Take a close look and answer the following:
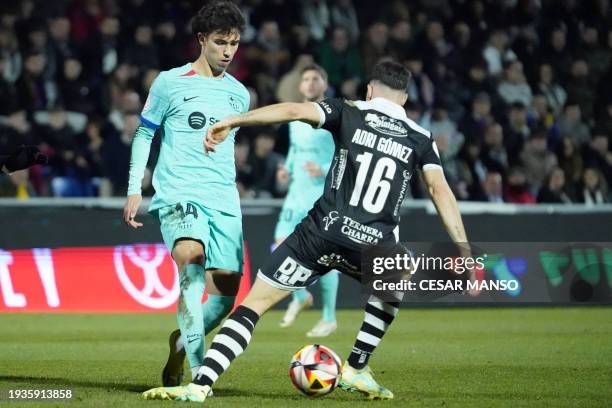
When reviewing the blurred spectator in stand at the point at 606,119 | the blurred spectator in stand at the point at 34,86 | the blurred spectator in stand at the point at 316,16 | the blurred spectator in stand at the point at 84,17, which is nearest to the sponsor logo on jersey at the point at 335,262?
the blurred spectator in stand at the point at 34,86

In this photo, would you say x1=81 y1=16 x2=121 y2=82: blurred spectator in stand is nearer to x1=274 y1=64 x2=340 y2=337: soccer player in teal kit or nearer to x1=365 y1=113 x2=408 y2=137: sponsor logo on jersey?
x1=274 y1=64 x2=340 y2=337: soccer player in teal kit

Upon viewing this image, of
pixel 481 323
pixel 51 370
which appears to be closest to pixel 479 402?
pixel 51 370

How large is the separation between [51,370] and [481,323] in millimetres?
5984

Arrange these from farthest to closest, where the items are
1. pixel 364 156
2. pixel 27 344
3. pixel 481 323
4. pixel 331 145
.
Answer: pixel 481 323 < pixel 331 145 < pixel 27 344 < pixel 364 156

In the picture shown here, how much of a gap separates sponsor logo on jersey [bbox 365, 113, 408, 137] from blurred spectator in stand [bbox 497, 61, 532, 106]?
39.7ft

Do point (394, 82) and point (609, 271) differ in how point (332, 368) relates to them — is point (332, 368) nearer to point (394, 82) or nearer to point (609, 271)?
point (394, 82)

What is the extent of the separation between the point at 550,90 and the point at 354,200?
13.0 meters

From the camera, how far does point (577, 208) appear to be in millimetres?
15414

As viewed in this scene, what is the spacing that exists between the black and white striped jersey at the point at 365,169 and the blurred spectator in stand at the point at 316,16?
11.6 meters

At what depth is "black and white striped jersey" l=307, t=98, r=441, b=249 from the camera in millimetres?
6863

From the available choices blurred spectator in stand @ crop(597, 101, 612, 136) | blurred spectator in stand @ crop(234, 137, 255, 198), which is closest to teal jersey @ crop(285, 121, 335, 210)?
blurred spectator in stand @ crop(234, 137, 255, 198)

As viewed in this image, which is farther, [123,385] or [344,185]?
[123,385]

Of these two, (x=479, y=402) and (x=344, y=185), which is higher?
(x=344, y=185)

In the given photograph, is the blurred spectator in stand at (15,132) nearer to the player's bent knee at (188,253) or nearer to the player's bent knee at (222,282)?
the player's bent knee at (222,282)
